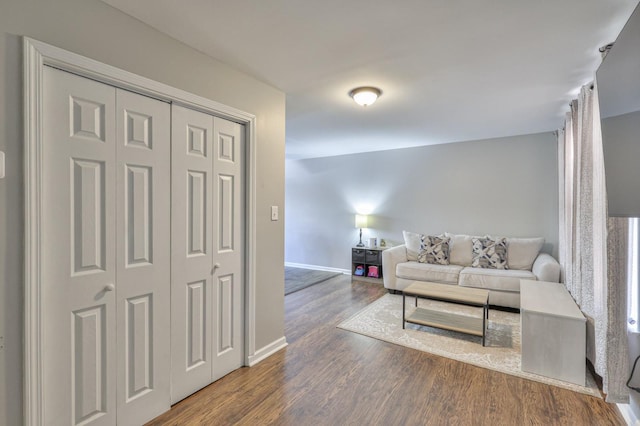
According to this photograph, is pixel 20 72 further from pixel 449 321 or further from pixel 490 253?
pixel 490 253

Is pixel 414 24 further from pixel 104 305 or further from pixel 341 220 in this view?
pixel 341 220

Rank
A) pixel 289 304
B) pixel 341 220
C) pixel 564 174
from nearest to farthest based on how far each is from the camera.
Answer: pixel 564 174
pixel 289 304
pixel 341 220

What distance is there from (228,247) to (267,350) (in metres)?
1.01

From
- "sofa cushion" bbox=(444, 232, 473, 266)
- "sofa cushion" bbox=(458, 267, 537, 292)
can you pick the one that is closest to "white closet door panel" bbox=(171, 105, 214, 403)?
"sofa cushion" bbox=(458, 267, 537, 292)

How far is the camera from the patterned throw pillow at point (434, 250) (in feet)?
15.1

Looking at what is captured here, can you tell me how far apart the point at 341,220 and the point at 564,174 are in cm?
362

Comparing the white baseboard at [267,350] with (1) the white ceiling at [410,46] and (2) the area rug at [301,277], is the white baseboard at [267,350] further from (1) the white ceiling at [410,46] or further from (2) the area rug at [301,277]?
(1) the white ceiling at [410,46]

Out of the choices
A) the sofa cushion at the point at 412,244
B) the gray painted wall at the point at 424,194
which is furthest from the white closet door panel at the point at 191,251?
the gray painted wall at the point at 424,194

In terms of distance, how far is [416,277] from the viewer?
4.46m

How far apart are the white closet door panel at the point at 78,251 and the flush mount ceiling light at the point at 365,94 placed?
190cm

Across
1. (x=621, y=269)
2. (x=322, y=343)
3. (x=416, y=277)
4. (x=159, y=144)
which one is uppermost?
(x=159, y=144)

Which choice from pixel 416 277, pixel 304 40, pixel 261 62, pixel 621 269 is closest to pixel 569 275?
pixel 621 269

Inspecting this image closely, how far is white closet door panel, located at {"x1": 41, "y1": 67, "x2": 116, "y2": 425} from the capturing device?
4.81 ft

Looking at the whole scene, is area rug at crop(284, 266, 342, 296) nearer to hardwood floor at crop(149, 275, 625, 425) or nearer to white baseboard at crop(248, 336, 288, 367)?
white baseboard at crop(248, 336, 288, 367)
